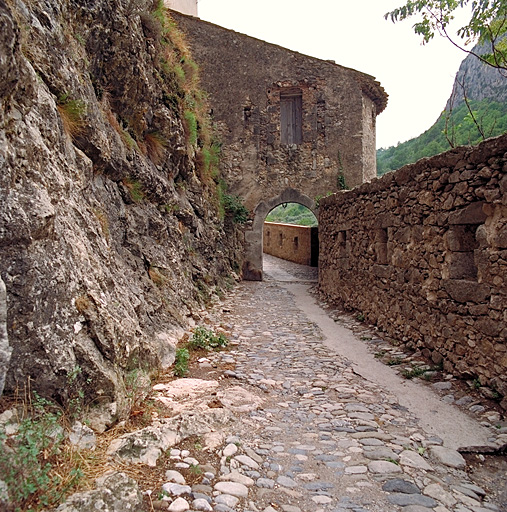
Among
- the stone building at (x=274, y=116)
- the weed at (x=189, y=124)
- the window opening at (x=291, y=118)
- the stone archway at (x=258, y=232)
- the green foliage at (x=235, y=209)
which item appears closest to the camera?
the weed at (x=189, y=124)

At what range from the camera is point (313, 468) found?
9.24 ft

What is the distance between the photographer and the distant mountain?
816 centimetres

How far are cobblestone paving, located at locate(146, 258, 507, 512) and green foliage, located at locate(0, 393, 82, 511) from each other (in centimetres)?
57

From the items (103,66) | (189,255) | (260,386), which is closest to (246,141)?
(189,255)

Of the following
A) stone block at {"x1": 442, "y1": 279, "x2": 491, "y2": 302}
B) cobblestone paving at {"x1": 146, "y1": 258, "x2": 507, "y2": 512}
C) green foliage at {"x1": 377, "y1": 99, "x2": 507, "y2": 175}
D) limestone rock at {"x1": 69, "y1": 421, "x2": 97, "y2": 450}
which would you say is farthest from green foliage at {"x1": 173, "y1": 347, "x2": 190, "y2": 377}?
green foliage at {"x1": 377, "y1": 99, "x2": 507, "y2": 175}

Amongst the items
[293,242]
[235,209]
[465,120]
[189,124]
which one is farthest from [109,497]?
[293,242]

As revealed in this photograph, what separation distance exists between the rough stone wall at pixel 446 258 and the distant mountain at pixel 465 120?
5.29 feet

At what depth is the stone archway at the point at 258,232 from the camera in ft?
49.9

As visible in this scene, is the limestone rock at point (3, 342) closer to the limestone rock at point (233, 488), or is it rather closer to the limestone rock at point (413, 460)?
the limestone rock at point (233, 488)

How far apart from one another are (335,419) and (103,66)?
5.96 metres

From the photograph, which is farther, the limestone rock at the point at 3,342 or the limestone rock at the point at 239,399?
the limestone rock at the point at 239,399

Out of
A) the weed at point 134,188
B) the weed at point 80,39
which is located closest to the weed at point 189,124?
the weed at point 134,188

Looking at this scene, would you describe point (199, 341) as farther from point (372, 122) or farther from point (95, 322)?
point (372, 122)

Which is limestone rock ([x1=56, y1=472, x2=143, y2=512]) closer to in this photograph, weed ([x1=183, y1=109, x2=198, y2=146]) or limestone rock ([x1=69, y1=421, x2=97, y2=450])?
limestone rock ([x1=69, y1=421, x2=97, y2=450])
